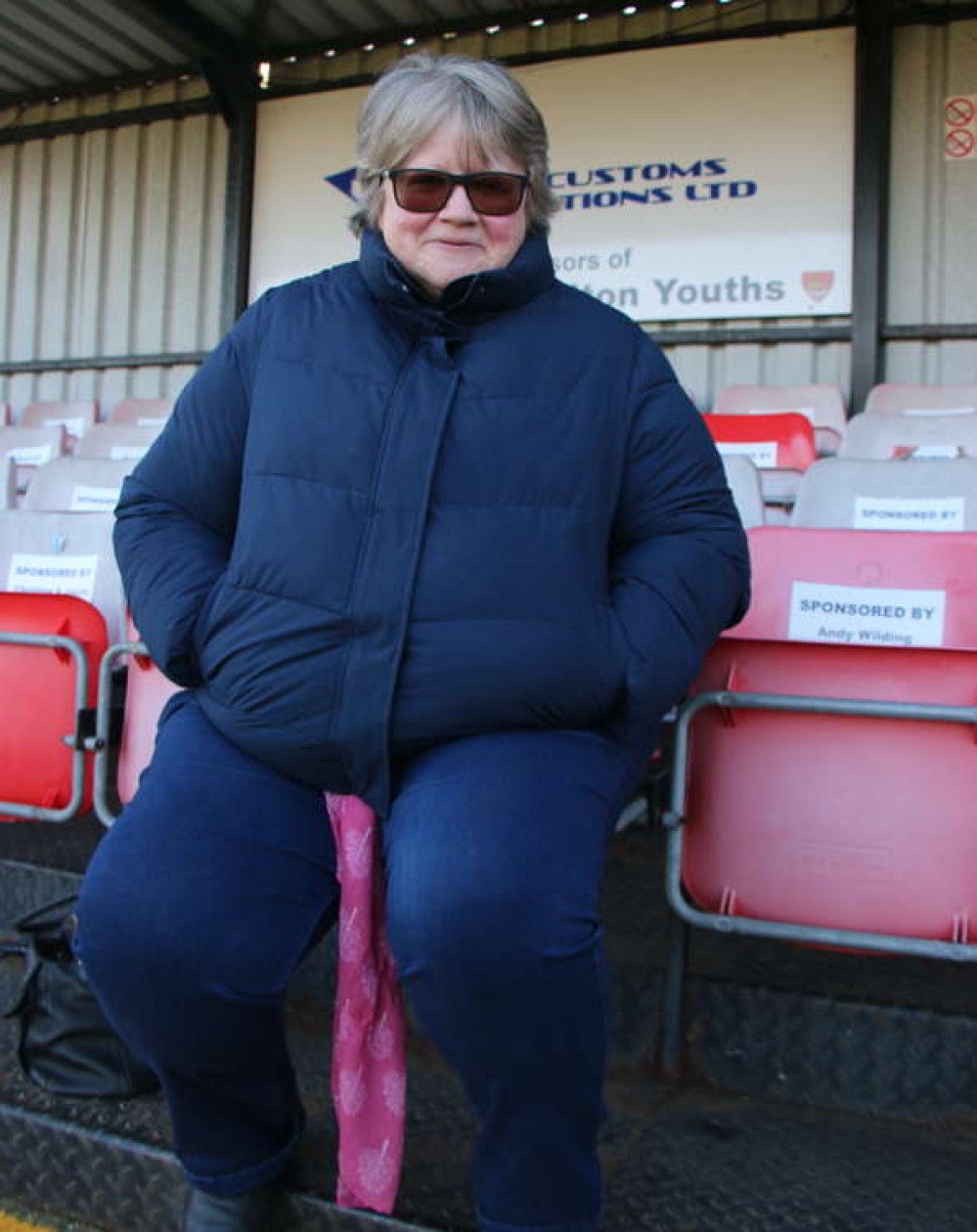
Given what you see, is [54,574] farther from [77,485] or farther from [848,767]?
[848,767]

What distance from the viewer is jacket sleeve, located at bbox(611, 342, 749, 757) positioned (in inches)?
49.9

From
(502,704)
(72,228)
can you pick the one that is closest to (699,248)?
(72,228)

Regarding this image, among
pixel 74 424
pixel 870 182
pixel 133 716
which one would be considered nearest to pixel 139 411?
pixel 74 424

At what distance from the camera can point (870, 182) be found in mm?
5750

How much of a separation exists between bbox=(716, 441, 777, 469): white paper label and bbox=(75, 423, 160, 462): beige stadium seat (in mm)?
2179

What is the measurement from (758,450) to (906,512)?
7.31ft

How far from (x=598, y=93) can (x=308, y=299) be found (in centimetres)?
562

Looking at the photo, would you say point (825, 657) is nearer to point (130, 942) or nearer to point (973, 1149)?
point (973, 1149)

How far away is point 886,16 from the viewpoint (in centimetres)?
576

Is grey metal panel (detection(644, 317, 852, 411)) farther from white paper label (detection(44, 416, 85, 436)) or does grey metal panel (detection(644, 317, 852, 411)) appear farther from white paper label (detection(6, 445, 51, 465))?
white paper label (detection(44, 416, 85, 436))

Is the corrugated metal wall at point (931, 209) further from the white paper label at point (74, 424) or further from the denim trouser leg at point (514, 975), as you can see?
the denim trouser leg at point (514, 975)

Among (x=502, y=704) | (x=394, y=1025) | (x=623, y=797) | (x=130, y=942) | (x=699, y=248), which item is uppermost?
(x=699, y=248)

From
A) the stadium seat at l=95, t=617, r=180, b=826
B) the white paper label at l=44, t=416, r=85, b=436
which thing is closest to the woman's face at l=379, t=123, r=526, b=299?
the stadium seat at l=95, t=617, r=180, b=826

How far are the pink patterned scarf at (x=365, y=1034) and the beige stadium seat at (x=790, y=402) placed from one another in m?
4.58
